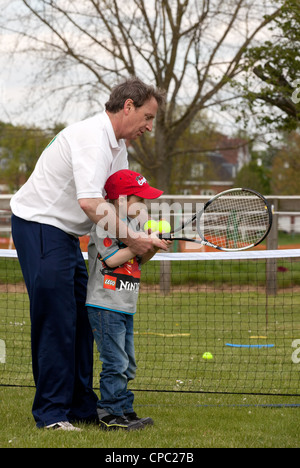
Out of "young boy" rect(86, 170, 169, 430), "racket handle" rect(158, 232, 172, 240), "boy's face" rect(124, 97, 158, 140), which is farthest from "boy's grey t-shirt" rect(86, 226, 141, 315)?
"boy's face" rect(124, 97, 158, 140)

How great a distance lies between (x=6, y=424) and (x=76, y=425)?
1.53 feet

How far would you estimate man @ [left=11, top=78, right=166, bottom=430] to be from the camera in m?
3.89

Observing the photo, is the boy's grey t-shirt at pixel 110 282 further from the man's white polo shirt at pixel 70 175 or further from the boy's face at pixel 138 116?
the boy's face at pixel 138 116

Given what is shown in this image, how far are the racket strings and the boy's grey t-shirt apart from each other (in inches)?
31.5

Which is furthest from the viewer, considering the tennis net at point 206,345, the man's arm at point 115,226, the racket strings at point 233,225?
the tennis net at point 206,345

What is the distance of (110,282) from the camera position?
4.02 m

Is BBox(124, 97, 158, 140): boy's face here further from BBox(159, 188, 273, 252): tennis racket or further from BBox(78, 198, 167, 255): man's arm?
BBox(159, 188, 273, 252): tennis racket

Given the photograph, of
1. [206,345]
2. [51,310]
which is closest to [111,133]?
[51,310]

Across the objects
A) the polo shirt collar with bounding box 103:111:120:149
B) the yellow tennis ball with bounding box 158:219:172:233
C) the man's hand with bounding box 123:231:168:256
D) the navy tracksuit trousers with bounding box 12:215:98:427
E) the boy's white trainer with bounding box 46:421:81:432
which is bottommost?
the boy's white trainer with bounding box 46:421:81:432

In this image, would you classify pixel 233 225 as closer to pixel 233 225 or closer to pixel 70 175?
pixel 233 225

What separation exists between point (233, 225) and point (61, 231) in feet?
6.95

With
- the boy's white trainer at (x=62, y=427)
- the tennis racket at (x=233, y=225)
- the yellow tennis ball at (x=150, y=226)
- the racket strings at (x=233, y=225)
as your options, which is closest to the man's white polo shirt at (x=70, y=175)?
the yellow tennis ball at (x=150, y=226)

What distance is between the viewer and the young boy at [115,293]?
3990 mm

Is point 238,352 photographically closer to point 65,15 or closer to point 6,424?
point 6,424
